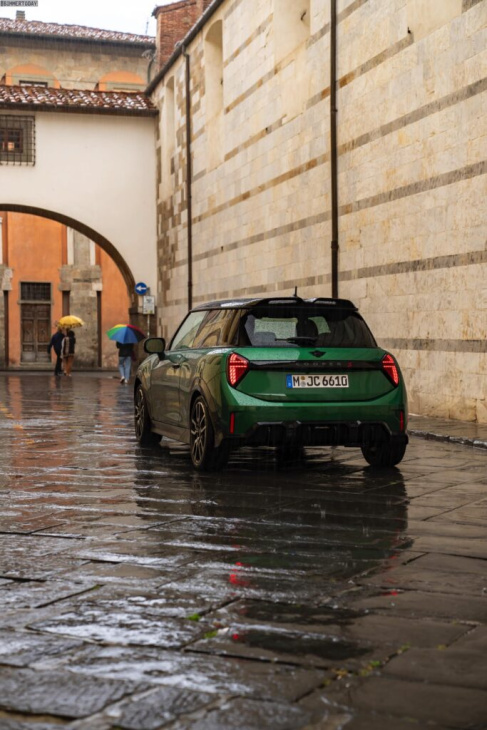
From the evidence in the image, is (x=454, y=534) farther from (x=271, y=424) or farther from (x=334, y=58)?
(x=334, y=58)

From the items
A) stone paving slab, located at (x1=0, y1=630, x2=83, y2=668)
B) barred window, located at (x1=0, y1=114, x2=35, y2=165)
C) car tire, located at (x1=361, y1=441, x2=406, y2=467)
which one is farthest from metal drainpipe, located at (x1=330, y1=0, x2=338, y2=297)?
stone paving slab, located at (x1=0, y1=630, x2=83, y2=668)

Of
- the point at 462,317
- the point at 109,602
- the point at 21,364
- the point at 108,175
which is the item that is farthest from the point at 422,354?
the point at 21,364

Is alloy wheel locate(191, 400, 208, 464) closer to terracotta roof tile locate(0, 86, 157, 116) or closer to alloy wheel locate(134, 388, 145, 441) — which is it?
alloy wheel locate(134, 388, 145, 441)

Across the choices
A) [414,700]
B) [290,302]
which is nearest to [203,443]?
[290,302]

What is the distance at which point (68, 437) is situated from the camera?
12961 millimetres

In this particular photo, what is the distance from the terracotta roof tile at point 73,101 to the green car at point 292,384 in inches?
914

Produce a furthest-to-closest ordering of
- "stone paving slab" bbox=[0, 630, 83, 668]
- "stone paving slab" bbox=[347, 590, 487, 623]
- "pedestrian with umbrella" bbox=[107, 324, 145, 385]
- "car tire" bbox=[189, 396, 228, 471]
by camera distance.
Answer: "pedestrian with umbrella" bbox=[107, 324, 145, 385] < "car tire" bbox=[189, 396, 228, 471] < "stone paving slab" bbox=[347, 590, 487, 623] < "stone paving slab" bbox=[0, 630, 83, 668]

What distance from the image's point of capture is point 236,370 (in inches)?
357

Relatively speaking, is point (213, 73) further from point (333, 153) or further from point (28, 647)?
point (28, 647)

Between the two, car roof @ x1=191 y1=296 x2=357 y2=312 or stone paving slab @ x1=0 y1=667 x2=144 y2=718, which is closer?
stone paving slab @ x1=0 y1=667 x2=144 y2=718

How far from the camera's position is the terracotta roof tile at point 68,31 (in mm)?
46656

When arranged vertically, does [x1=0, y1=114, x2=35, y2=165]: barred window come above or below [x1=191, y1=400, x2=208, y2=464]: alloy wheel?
above

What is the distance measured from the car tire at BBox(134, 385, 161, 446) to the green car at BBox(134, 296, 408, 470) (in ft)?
6.41

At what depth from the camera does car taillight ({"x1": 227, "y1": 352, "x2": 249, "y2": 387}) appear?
9.05m
